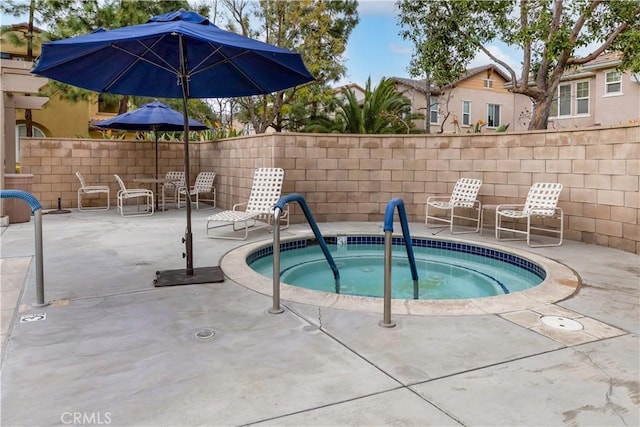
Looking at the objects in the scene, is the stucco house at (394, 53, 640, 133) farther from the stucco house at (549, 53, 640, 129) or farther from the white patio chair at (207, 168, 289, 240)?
the white patio chair at (207, 168, 289, 240)

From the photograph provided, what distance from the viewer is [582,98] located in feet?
59.0

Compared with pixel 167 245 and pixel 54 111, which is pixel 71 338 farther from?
pixel 54 111

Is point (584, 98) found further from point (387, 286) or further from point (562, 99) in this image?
point (387, 286)

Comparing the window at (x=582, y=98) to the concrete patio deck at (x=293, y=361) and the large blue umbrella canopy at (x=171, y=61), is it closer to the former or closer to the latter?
the concrete patio deck at (x=293, y=361)

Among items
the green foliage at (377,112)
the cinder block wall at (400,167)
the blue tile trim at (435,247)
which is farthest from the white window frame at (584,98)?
the blue tile trim at (435,247)

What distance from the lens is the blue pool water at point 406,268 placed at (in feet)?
16.8

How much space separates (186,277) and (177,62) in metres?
2.40

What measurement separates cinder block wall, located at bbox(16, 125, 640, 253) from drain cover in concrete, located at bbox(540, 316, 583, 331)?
344cm

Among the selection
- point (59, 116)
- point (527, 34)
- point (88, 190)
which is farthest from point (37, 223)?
point (59, 116)

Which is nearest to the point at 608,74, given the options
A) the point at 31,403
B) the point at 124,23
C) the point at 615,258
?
the point at 615,258

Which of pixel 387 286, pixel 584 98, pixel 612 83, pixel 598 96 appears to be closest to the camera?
pixel 387 286

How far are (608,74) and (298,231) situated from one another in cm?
1552

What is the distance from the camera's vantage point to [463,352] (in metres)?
2.73

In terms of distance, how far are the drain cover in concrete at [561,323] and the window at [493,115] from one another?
22256 mm
